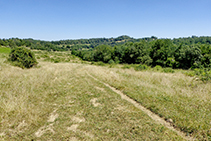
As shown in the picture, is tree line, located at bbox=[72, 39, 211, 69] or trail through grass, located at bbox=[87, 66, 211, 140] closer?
trail through grass, located at bbox=[87, 66, 211, 140]

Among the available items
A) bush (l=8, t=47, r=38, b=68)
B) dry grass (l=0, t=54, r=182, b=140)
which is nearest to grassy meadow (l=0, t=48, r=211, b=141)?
dry grass (l=0, t=54, r=182, b=140)

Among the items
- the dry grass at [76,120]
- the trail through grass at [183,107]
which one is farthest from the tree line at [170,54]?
the dry grass at [76,120]

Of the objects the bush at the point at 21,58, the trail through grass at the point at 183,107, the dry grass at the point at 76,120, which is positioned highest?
the bush at the point at 21,58

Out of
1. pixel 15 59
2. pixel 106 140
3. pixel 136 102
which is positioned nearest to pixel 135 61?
pixel 15 59

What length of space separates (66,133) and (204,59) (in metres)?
46.4

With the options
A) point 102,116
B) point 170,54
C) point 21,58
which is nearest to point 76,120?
point 102,116

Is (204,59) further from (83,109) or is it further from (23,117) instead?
(23,117)

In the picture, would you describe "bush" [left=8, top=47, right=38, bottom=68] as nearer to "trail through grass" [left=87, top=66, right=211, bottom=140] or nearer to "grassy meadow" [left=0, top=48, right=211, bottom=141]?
"grassy meadow" [left=0, top=48, right=211, bottom=141]

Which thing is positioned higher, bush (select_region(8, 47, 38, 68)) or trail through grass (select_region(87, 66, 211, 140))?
bush (select_region(8, 47, 38, 68))

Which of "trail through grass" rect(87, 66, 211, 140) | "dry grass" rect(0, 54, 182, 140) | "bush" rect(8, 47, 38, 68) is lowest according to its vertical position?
"dry grass" rect(0, 54, 182, 140)

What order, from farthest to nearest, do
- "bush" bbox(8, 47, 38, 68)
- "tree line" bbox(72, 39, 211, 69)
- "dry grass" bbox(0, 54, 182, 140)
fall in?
1. "tree line" bbox(72, 39, 211, 69)
2. "bush" bbox(8, 47, 38, 68)
3. "dry grass" bbox(0, 54, 182, 140)

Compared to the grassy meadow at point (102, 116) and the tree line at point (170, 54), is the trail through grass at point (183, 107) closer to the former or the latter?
the grassy meadow at point (102, 116)

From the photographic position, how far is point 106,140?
14.2 feet

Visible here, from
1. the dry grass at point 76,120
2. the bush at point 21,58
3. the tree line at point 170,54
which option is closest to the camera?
the dry grass at point 76,120
